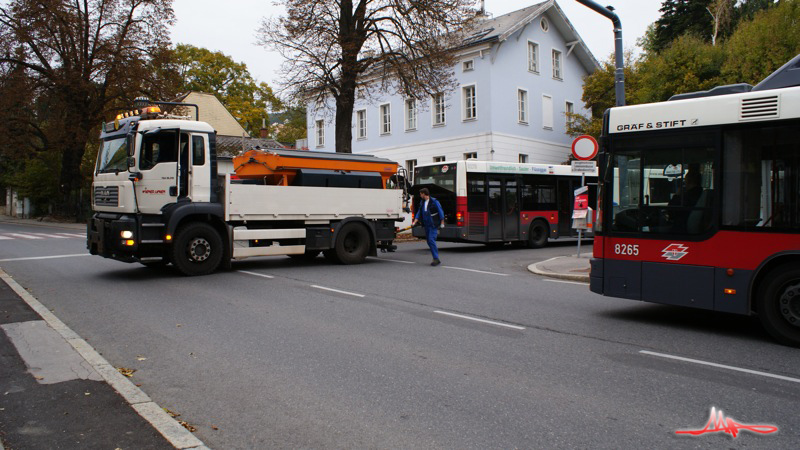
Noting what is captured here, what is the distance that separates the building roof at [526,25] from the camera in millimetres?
31358

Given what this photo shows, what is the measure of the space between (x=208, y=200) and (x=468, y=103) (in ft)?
75.1

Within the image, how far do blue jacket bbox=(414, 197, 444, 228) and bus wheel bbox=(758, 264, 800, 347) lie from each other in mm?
8705

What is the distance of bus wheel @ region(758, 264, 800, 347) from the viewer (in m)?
6.44

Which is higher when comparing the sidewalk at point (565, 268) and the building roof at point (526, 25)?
A: the building roof at point (526, 25)

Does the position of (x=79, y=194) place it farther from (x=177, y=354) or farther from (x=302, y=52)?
(x=177, y=354)

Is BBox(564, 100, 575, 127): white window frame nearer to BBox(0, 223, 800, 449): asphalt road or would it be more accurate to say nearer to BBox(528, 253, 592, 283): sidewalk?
BBox(528, 253, 592, 283): sidewalk

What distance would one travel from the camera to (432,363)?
574 cm

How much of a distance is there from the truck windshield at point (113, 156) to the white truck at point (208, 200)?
2cm

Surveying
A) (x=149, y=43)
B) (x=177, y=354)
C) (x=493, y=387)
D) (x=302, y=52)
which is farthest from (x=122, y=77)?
(x=493, y=387)

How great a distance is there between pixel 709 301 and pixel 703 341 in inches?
23.3

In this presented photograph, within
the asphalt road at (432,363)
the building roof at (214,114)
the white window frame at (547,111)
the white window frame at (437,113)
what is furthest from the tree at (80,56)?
the asphalt road at (432,363)

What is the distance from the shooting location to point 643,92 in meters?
31.2

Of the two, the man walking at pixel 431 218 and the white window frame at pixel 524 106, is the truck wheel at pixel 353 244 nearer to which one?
the man walking at pixel 431 218

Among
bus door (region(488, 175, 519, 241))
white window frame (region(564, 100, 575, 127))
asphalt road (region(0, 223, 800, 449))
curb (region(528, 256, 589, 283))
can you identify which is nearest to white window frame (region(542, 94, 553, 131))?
white window frame (region(564, 100, 575, 127))
